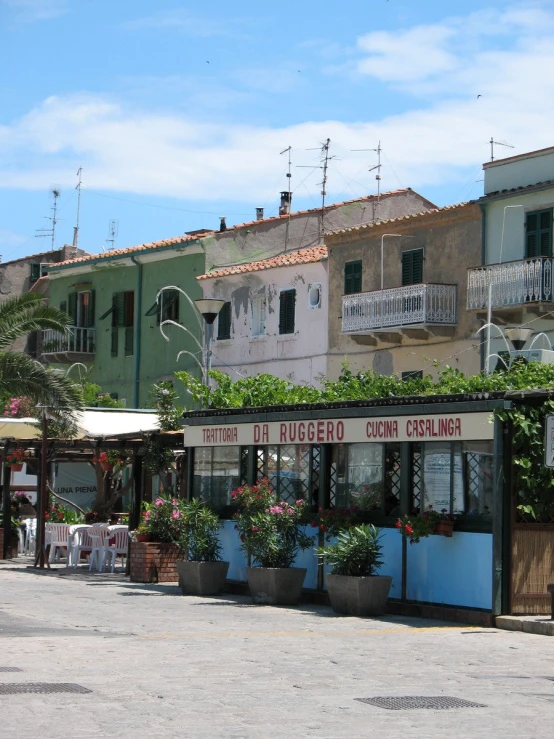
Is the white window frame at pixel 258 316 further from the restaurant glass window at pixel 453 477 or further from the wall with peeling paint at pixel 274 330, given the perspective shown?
the restaurant glass window at pixel 453 477

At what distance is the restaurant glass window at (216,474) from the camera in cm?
2158

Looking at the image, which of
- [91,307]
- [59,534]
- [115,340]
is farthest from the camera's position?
[91,307]

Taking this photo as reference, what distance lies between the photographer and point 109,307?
47.4 m

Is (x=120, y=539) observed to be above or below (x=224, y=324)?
below

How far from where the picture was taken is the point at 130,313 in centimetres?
4656

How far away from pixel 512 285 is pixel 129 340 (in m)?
17.8

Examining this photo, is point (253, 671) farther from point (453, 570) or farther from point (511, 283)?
point (511, 283)

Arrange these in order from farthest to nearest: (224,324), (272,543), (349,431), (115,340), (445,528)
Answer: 1. (115,340)
2. (224,324)
3. (272,543)
4. (349,431)
5. (445,528)

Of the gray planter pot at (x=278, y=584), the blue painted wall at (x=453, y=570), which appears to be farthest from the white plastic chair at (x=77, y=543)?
the blue painted wall at (x=453, y=570)

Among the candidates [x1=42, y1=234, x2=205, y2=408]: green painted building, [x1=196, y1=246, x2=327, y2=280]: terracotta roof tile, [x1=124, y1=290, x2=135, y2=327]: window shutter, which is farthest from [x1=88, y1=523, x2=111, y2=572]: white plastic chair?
[x1=124, y1=290, x2=135, y2=327]: window shutter

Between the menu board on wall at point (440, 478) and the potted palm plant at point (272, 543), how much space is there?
2.34 m

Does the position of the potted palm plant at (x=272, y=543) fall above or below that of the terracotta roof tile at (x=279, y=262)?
below

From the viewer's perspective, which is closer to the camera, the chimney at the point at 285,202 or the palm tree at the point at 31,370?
the palm tree at the point at 31,370

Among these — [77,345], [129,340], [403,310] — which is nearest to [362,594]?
[403,310]
